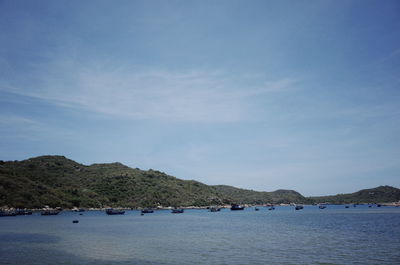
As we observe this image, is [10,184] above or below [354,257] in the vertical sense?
above

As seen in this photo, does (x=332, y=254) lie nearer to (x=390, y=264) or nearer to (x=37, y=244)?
(x=390, y=264)

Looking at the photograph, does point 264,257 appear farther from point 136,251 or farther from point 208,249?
point 136,251

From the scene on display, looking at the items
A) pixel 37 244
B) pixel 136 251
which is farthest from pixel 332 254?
pixel 37 244

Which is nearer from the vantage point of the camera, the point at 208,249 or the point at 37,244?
the point at 208,249

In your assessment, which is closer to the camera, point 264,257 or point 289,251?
point 264,257

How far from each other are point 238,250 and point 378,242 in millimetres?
22092

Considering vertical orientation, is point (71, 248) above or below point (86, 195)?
below

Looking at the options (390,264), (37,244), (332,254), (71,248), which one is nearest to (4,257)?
(71,248)

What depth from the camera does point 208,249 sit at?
38.8m

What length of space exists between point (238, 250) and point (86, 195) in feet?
570

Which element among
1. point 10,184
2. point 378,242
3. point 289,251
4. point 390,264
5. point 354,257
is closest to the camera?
point 390,264

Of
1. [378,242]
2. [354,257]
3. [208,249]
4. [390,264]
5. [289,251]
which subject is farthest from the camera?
[378,242]

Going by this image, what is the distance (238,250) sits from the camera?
123 ft

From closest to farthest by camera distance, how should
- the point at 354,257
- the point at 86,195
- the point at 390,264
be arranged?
the point at 390,264 → the point at 354,257 → the point at 86,195
